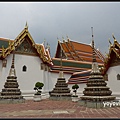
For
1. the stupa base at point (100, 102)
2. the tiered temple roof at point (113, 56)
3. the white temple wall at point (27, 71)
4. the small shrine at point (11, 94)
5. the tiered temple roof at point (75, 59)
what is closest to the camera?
the stupa base at point (100, 102)

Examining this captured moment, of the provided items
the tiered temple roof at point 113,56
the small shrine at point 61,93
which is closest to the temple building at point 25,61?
the small shrine at point 61,93

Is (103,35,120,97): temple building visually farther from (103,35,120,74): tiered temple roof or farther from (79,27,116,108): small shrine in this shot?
(79,27,116,108): small shrine

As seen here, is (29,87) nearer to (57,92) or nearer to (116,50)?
(57,92)

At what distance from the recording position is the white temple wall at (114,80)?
11.3 m

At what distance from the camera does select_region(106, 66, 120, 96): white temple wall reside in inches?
443

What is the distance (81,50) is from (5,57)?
14.3 metres

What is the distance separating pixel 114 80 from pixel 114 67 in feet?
3.29

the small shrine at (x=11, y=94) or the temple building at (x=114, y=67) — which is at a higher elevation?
the temple building at (x=114, y=67)

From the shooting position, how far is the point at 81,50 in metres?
25.2

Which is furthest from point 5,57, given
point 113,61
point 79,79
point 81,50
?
point 81,50

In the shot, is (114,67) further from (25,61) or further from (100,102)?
(25,61)

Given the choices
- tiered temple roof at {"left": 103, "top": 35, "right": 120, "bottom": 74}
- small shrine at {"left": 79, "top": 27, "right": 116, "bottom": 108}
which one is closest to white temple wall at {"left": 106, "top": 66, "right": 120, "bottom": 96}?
tiered temple roof at {"left": 103, "top": 35, "right": 120, "bottom": 74}

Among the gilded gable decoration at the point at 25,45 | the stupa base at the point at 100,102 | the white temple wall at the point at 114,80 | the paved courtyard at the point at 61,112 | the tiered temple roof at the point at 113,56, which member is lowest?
the paved courtyard at the point at 61,112

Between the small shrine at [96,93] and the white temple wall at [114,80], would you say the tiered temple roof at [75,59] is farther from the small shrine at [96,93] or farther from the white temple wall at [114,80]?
the small shrine at [96,93]
